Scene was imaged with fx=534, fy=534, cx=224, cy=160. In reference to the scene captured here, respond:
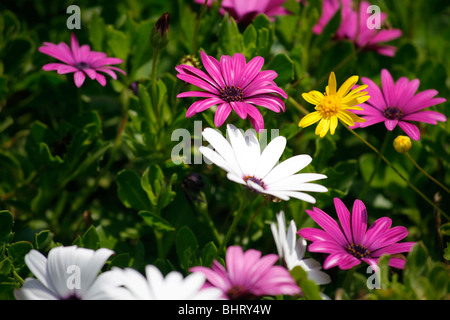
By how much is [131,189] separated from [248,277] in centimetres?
62

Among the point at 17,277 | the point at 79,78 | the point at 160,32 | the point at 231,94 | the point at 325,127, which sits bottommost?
the point at 17,277

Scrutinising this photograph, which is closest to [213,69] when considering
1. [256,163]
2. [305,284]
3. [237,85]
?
A: [237,85]

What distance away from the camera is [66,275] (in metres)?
1.18

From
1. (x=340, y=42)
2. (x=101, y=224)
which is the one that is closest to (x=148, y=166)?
(x=101, y=224)

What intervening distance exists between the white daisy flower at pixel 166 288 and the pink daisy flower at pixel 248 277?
4cm

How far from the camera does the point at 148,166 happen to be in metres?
1.66

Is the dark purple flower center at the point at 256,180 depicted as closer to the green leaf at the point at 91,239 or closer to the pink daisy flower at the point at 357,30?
the green leaf at the point at 91,239

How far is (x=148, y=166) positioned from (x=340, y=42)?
A: 868 mm

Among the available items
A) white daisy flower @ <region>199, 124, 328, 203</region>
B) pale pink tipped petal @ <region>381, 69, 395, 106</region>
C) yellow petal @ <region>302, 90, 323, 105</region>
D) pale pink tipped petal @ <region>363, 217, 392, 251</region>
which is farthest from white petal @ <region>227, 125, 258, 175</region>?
pale pink tipped petal @ <region>381, 69, 395, 106</region>

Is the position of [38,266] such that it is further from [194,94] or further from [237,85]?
[237,85]

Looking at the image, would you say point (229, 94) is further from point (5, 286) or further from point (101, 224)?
point (5, 286)

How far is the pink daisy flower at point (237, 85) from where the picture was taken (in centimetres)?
138

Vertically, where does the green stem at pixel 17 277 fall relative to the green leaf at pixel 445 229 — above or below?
below

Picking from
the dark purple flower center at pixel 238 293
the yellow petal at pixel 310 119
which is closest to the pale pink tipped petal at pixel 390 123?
the yellow petal at pixel 310 119
